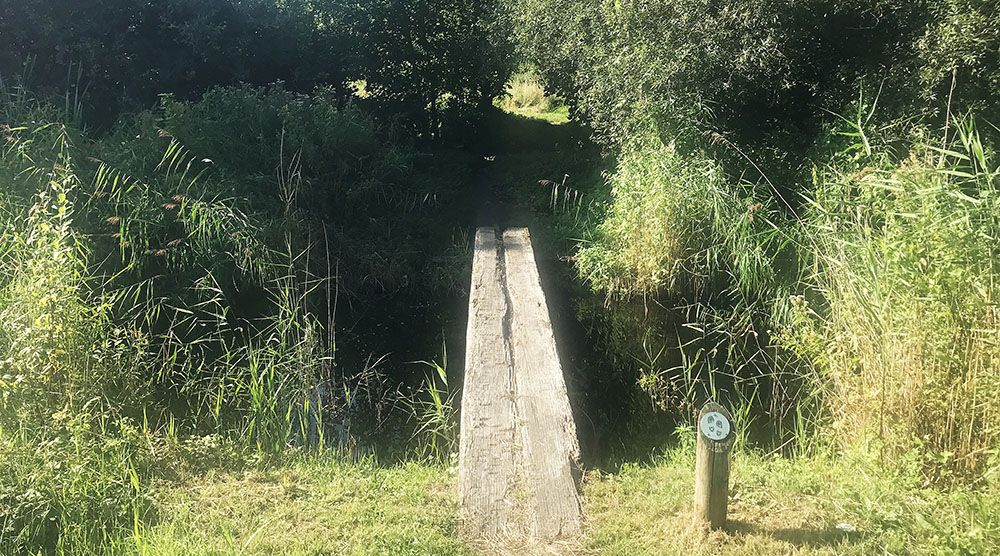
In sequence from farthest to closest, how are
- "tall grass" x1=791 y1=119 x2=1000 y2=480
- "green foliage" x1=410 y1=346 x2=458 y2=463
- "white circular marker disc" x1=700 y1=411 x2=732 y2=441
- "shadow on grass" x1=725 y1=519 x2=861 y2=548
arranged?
"green foliage" x1=410 y1=346 x2=458 y2=463, "tall grass" x1=791 y1=119 x2=1000 y2=480, "shadow on grass" x1=725 y1=519 x2=861 y2=548, "white circular marker disc" x1=700 y1=411 x2=732 y2=441

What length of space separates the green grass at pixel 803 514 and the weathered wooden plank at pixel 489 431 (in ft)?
1.35

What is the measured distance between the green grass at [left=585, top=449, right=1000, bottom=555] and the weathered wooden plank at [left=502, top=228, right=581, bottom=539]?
0.43ft

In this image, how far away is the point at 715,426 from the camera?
2.85 metres

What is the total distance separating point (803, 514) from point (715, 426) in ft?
2.62

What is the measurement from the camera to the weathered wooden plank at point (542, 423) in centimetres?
332

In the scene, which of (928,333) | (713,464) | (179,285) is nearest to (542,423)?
(713,464)

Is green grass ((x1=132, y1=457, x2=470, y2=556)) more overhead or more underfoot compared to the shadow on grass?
more underfoot

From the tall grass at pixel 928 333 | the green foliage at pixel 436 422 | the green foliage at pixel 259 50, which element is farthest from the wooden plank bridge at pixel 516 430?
the green foliage at pixel 259 50

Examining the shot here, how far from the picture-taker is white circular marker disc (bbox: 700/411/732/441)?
2832 mm

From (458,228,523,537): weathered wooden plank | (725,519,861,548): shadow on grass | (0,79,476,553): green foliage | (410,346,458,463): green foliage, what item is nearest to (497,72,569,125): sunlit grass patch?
(0,79,476,553): green foliage

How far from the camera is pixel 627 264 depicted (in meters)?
7.12

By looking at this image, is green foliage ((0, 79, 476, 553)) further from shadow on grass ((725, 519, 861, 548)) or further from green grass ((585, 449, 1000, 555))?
shadow on grass ((725, 519, 861, 548))

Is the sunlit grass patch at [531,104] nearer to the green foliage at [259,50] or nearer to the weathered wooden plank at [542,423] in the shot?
the green foliage at [259,50]

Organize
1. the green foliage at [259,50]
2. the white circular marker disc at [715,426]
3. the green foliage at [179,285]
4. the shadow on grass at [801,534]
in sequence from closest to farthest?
the white circular marker disc at [715,426] → the shadow on grass at [801,534] → the green foliage at [179,285] → the green foliage at [259,50]
